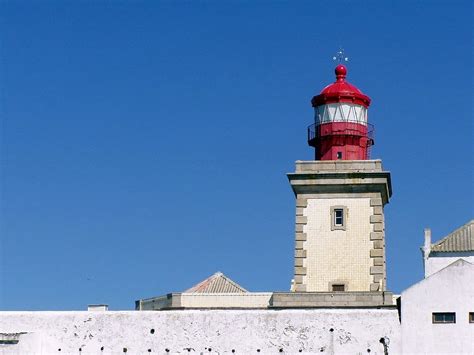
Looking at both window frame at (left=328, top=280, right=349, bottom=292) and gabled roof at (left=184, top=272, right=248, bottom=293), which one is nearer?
window frame at (left=328, top=280, right=349, bottom=292)

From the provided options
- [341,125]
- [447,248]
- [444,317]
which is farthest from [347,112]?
[444,317]

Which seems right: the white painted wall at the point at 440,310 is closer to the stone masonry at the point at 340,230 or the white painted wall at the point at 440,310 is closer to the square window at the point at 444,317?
the square window at the point at 444,317

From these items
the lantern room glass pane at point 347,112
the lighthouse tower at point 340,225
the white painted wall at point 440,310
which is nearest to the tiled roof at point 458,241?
the lighthouse tower at point 340,225

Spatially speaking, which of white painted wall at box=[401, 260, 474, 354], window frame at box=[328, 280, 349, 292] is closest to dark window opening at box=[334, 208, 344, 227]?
window frame at box=[328, 280, 349, 292]

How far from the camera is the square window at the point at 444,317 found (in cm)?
3553

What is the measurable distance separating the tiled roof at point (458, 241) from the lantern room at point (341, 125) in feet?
15.6

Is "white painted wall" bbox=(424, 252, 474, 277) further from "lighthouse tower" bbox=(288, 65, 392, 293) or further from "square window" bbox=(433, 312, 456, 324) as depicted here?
"square window" bbox=(433, 312, 456, 324)

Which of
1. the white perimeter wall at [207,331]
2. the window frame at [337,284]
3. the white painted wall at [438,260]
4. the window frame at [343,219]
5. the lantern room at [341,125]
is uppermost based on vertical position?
the lantern room at [341,125]

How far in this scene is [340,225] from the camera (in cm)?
4178

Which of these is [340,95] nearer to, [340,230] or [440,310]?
[340,230]

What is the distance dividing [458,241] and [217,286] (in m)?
7.93

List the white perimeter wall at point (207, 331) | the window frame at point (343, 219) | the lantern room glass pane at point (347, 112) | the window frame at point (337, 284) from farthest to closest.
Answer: the lantern room glass pane at point (347, 112) → the window frame at point (343, 219) → the window frame at point (337, 284) → the white perimeter wall at point (207, 331)

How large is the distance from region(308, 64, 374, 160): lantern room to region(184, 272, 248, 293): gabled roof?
16.8ft

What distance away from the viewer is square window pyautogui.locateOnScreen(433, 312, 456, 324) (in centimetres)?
3553
